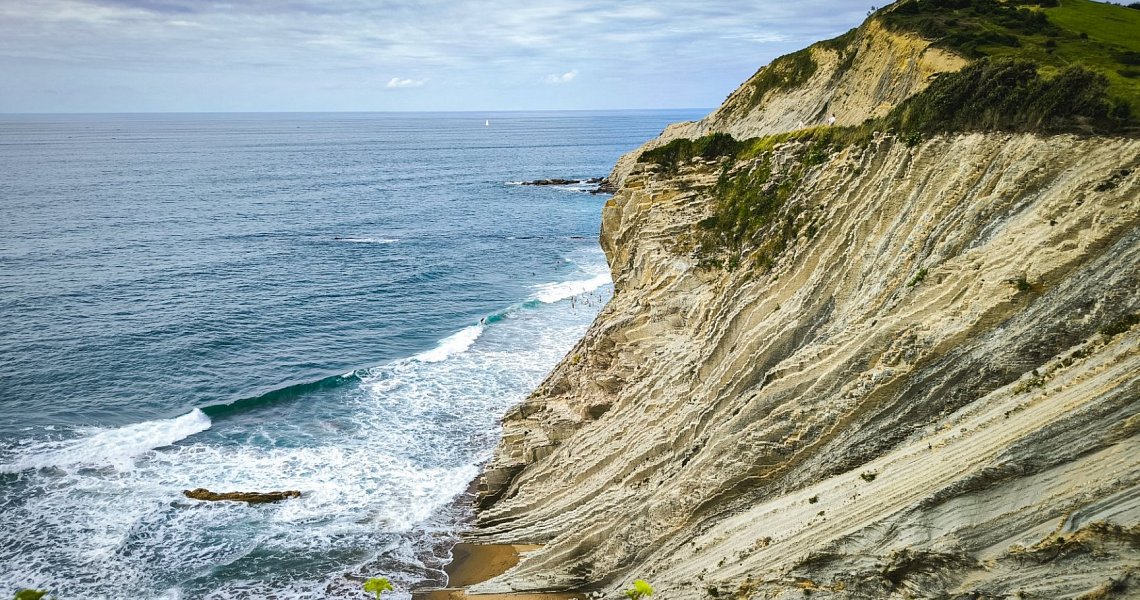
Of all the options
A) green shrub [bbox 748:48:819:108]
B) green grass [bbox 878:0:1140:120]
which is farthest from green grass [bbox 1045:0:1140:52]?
green shrub [bbox 748:48:819:108]

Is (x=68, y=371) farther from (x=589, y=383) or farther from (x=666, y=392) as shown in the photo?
(x=666, y=392)

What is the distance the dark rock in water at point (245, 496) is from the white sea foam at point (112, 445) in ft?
15.0

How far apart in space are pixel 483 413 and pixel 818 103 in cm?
1929

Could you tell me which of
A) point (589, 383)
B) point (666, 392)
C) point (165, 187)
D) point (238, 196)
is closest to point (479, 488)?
point (589, 383)

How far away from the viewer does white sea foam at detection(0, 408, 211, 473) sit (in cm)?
3031

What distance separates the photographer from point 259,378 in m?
38.7

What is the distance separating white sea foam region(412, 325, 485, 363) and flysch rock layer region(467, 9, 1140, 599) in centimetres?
1713

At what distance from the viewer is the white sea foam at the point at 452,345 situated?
137ft

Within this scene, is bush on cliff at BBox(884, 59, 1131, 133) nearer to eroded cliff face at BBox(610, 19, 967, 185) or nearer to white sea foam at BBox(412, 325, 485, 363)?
eroded cliff face at BBox(610, 19, 967, 185)

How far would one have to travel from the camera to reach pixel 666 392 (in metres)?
22.6

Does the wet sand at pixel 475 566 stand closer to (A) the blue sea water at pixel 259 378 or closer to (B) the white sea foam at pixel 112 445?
(A) the blue sea water at pixel 259 378

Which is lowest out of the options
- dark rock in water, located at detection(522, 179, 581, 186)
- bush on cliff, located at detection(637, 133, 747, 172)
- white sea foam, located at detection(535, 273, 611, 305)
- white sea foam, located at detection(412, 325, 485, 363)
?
white sea foam, located at detection(412, 325, 485, 363)

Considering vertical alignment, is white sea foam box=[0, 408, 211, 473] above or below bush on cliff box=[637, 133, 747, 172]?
→ below

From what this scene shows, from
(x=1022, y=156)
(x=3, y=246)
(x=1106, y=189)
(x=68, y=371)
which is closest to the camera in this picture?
(x=1106, y=189)
